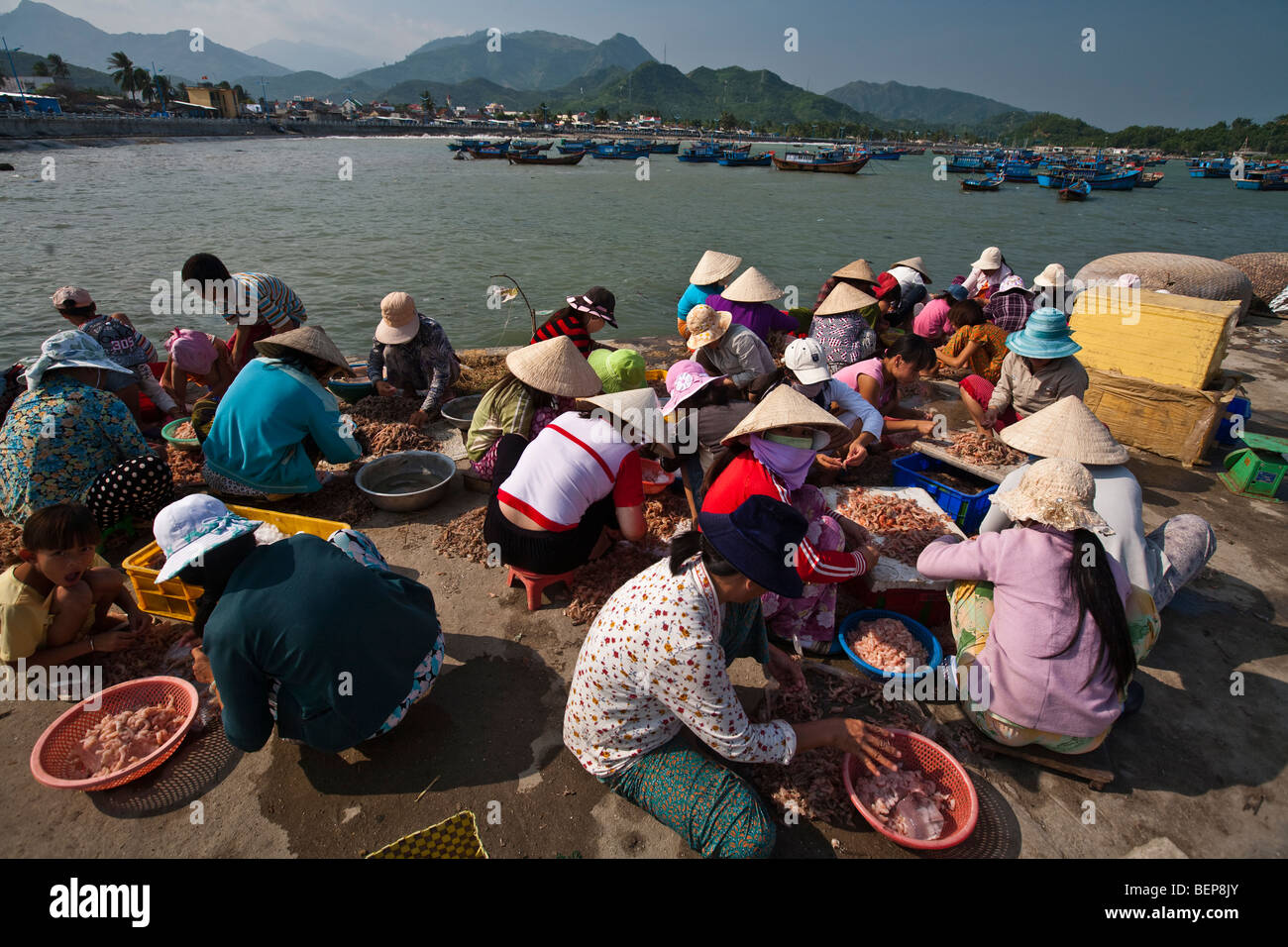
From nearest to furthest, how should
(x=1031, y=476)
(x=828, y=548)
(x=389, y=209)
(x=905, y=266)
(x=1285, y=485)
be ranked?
1. (x=1031, y=476)
2. (x=828, y=548)
3. (x=1285, y=485)
4. (x=905, y=266)
5. (x=389, y=209)

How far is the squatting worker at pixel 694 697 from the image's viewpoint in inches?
73.3

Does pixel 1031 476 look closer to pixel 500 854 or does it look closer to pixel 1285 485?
pixel 500 854

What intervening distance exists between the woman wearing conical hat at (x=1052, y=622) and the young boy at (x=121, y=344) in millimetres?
5958

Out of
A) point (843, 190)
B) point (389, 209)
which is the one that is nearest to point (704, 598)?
point (389, 209)

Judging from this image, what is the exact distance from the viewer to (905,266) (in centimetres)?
895

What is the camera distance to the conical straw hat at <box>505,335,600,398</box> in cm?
389

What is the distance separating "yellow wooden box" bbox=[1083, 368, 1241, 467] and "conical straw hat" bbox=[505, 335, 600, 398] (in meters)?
5.06

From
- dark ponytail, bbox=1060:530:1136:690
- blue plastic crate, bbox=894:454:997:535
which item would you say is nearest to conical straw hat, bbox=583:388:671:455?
blue plastic crate, bbox=894:454:997:535

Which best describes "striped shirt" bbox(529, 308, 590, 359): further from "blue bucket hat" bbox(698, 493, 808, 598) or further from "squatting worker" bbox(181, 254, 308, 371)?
"blue bucket hat" bbox(698, 493, 808, 598)

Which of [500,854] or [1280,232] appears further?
[1280,232]

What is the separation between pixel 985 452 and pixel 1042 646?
2.37 m

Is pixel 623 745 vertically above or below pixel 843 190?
below
